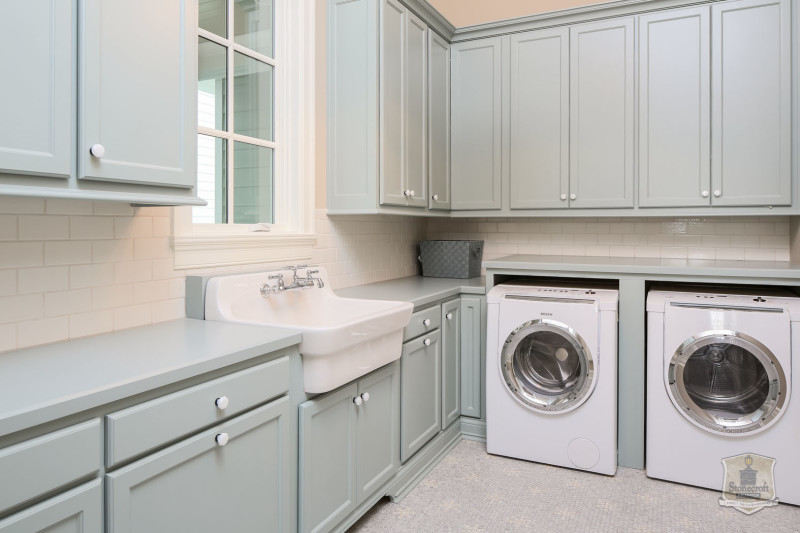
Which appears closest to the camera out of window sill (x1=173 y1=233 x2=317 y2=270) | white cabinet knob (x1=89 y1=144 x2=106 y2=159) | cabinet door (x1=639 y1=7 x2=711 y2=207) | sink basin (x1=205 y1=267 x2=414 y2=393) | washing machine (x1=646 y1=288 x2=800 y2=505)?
white cabinet knob (x1=89 y1=144 x2=106 y2=159)

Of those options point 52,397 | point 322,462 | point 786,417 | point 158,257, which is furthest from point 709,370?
point 52,397

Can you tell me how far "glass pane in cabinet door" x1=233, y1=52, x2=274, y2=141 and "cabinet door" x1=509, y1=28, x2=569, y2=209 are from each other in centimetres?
162

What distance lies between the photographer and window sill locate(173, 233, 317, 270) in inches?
88.4

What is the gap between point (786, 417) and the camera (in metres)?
2.60

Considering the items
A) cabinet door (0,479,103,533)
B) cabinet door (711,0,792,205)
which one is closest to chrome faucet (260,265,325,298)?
cabinet door (0,479,103,533)

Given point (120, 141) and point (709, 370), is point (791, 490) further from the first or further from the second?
point (120, 141)

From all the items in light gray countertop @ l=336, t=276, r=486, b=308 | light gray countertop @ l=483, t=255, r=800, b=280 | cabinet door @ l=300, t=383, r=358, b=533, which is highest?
light gray countertop @ l=483, t=255, r=800, b=280

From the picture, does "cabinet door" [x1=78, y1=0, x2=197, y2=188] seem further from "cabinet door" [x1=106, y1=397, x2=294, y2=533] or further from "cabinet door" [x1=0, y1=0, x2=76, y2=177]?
"cabinet door" [x1=106, y1=397, x2=294, y2=533]

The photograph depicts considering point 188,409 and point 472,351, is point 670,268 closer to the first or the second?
point 472,351

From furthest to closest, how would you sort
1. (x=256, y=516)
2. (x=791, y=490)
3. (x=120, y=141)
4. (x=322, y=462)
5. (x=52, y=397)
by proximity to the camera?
(x=791, y=490)
(x=322, y=462)
(x=256, y=516)
(x=120, y=141)
(x=52, y=397)

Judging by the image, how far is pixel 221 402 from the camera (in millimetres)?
1562

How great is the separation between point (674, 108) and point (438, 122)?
138cm

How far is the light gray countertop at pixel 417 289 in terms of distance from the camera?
9.38 ft

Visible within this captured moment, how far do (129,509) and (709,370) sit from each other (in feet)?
8.39
